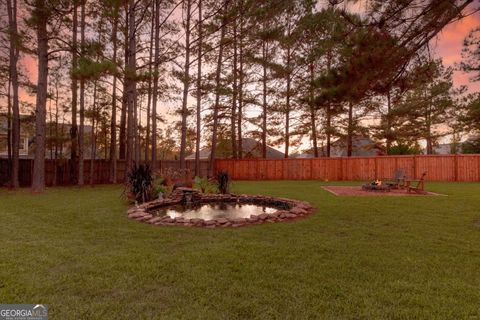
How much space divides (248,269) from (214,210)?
151 inches

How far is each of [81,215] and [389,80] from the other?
240 inches

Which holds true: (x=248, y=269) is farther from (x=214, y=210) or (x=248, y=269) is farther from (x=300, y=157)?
(x=300, y=157)

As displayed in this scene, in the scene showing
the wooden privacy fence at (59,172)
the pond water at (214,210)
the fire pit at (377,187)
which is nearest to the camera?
the pond water at (214,210)

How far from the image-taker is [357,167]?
15.0 m

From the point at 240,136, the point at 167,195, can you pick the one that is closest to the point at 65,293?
the point at 167,195

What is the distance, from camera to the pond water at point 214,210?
19.2 ft

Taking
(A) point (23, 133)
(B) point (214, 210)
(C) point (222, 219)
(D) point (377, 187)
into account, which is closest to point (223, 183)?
(B) point (214, 210)

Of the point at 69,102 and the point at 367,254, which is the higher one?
the point at 69,102

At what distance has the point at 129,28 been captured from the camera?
33.2 feet

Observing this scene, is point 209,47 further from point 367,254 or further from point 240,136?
point 367,254

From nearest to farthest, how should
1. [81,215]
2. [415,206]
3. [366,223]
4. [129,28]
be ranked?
1. [366,223]
2. [81,215]
3. [415,206]
4. [129,28]

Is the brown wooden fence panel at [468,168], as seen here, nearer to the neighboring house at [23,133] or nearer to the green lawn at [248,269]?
the green lawn at [248,269]

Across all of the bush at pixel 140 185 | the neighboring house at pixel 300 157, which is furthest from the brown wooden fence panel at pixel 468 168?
the bush at pixel 140 185

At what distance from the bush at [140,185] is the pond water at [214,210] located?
0.80 meters
